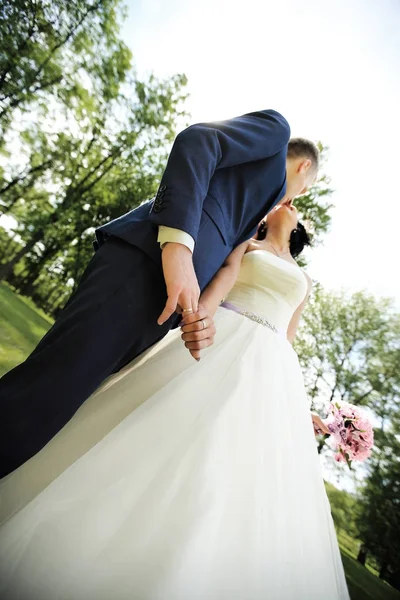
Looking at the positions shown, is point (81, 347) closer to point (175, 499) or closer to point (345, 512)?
point (175, 499)

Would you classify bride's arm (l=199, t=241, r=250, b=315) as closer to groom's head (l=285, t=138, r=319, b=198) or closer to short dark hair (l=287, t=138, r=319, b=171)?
A: groom's head (l=285, t=138, r=319, b=198)

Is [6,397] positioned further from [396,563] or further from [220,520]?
[396,563]

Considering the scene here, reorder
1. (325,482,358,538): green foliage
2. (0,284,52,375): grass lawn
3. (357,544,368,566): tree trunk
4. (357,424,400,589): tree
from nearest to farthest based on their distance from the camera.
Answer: (0,284,52,375): grass lawn < (357,424,400,589): tree < (357,544,368,566): tree trunk < (325,482,358,538): green foliage

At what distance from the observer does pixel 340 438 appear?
10.0 feet

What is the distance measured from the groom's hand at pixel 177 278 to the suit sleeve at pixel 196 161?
90mm

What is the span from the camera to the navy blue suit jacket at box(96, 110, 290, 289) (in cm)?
134

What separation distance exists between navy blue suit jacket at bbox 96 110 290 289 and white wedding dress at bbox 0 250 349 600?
0.66 meters

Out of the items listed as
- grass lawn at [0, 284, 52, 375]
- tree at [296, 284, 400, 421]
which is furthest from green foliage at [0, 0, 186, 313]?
tree at [296, 284, 400, 421]

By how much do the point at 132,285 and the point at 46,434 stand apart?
673mm

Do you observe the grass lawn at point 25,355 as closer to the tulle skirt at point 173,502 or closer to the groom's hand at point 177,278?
the tulle skirt at point 173,502

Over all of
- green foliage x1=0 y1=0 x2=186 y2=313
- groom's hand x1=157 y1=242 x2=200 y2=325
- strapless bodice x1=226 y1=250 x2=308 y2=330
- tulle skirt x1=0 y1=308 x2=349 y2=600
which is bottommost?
tulle skirt x1=0 y1=308 x2=349 y2=600

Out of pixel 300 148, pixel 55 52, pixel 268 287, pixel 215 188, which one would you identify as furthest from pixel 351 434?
pixel 55 52

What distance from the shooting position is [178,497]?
3.79ft

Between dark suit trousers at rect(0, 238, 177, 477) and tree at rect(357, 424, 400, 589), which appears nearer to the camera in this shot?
dark suit trousers at rect(0, 238, 177, 477)
